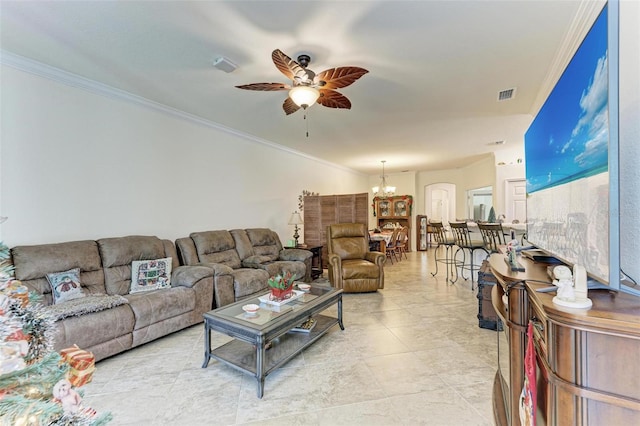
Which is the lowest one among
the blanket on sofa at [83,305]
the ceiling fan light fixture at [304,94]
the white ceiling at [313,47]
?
the blanket on sofa at [83,305]

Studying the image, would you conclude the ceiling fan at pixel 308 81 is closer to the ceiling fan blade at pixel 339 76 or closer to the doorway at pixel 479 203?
the ceiling fan blade at pixel 339 76

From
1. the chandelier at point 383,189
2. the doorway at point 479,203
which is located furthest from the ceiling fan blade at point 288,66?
the doorway at point 479,203

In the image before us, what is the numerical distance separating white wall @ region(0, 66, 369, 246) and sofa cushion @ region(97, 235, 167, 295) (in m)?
0.26

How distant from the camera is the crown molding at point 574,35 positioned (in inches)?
72.5

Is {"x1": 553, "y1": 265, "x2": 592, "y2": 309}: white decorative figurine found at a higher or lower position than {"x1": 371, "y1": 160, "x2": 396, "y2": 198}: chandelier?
lower

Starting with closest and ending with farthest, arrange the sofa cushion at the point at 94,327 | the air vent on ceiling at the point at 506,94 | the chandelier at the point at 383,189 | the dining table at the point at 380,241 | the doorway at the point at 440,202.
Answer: the sofa cushion at the point at 94,327, the air vent on ceiling at the point at 506,94, the dining table at the point at 380,241, the chandelier at the point at 383,189, the doorway at the point at 440,202

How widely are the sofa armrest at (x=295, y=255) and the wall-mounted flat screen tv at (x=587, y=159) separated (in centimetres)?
369

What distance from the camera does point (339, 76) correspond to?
7.57 ft

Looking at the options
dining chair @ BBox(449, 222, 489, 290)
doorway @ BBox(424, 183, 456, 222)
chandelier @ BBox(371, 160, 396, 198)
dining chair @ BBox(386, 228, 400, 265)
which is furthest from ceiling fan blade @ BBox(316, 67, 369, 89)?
doorway @ BBox(424, 183, 456, 222)

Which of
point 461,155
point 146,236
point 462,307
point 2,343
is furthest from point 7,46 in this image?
point 461,155

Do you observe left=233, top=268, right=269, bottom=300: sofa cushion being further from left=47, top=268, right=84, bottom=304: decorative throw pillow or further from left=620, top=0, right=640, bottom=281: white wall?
left=620, top=0, right=640, bottom=281: white wall

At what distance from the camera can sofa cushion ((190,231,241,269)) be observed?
155 inches

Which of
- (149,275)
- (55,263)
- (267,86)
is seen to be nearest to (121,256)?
(149,275)

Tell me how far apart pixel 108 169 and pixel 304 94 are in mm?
2635
